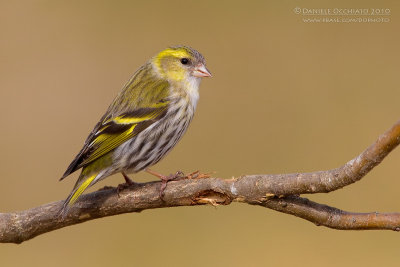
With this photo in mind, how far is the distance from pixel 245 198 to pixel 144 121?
1.50m

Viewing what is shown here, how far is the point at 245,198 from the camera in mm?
3756

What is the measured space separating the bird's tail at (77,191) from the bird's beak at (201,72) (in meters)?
1.33

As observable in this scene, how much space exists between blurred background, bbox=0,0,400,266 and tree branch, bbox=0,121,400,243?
6.85 ft

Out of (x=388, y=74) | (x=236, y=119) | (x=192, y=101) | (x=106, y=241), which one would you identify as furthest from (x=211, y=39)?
(x=192, y=101)

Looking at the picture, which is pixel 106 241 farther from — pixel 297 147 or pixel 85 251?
pixel 297 147

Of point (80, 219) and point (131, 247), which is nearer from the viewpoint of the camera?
point (80, 219)

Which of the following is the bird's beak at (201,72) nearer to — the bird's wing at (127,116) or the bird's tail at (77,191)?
the bird's wing at (127,116)

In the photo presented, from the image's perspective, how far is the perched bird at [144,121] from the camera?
15.7 ft

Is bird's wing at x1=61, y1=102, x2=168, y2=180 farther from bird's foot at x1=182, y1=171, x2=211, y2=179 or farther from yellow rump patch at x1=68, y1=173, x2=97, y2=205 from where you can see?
bird's foot at x1=182, y1=171, x2=211, y2=179

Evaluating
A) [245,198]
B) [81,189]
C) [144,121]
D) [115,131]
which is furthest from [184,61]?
[245,198]

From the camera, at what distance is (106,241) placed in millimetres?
7254

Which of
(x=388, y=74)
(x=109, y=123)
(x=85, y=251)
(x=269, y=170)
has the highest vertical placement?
(x=388, y=74)

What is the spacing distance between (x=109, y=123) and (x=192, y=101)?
75cm

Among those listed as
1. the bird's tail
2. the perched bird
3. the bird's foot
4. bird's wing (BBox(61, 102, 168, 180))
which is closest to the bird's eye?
the perched bird
